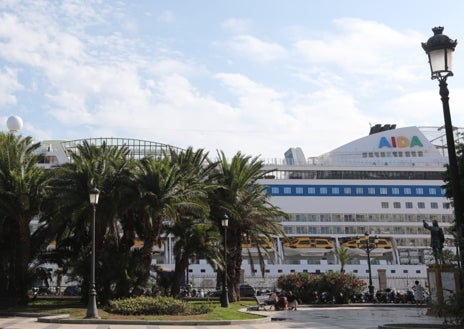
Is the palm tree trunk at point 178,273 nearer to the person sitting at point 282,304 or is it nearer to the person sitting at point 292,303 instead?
the person sitting at point 282,304

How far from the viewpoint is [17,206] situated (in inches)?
923

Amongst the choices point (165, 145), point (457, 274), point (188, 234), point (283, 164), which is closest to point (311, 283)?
point (188, 234)

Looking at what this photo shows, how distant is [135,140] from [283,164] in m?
20.4

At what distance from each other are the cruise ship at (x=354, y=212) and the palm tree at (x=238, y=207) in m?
28.7

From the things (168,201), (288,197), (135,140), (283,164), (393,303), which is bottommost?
(393,303)

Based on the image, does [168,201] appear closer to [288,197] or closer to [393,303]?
[393,303]

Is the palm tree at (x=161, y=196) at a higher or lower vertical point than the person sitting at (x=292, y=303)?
higher

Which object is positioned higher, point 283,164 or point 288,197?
point 283,164

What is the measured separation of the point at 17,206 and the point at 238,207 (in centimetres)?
1203

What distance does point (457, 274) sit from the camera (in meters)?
7.81

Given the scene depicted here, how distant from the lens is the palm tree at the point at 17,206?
23.3 metres

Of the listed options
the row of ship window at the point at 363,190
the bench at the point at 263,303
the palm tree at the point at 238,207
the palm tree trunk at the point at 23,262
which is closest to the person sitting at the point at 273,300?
the bench at the point at 263,303

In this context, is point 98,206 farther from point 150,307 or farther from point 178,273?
point 178,273

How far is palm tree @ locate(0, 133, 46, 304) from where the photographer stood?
2331 cm
